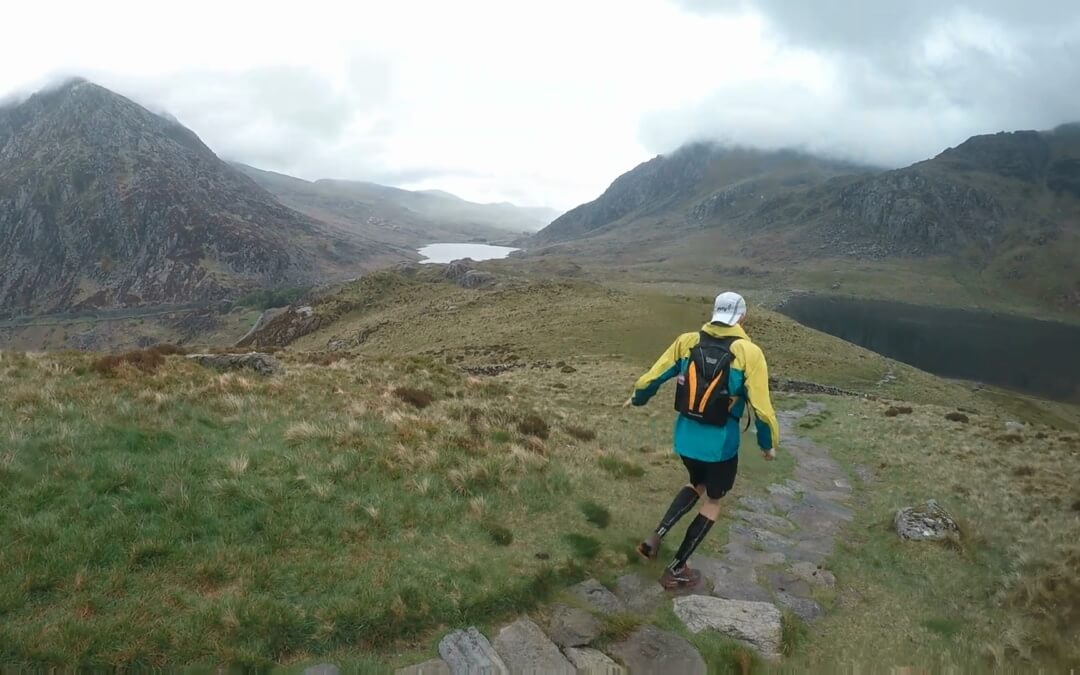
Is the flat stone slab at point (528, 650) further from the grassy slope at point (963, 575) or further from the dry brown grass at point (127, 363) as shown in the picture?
the dry brown grass at point (127, 363)

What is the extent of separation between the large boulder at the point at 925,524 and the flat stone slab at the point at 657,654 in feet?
20.7

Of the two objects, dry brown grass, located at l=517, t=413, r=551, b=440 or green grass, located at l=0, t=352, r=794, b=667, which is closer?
green grass, located at l=0, t=352, r=794, b=667

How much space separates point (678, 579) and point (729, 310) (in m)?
3.71

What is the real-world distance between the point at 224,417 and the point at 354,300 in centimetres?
6880

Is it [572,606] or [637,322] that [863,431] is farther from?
[637,322]

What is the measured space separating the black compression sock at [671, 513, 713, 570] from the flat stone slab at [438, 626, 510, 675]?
10.0 feet

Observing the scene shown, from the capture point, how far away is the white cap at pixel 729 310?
7289 mm

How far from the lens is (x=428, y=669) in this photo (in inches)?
214

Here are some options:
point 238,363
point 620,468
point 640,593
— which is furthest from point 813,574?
point 238,363

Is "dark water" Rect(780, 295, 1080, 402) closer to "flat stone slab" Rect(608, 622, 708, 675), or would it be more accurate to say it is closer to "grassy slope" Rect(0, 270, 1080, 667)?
"grassy slope" Rect(0, 270, 1080, 667)

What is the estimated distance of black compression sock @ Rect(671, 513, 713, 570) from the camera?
7.60 meters

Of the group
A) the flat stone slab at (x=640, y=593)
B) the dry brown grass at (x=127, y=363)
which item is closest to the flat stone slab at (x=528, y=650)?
the flat stone slab at (x=640, y=593)

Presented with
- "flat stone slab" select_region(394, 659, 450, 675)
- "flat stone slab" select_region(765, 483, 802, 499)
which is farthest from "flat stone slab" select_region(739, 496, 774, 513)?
"flat stone slab" select_region(394, 659, 450, 675)

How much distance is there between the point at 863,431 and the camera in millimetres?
21719
